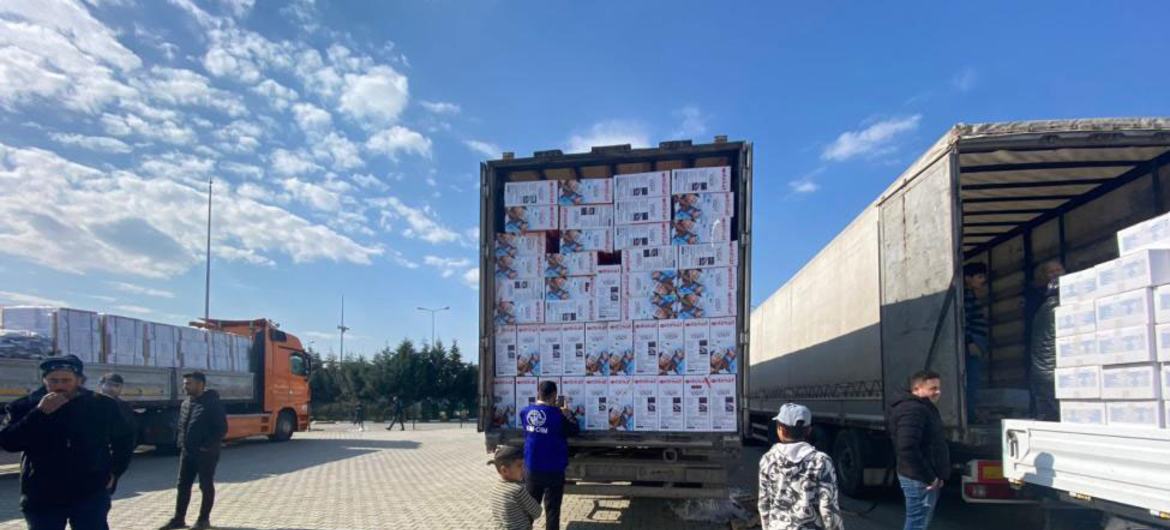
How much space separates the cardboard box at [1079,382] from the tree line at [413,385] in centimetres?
4265

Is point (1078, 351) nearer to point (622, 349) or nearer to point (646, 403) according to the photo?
point (646, 403)

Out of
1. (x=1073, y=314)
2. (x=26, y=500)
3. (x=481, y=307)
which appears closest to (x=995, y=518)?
(x=1073, y=314)

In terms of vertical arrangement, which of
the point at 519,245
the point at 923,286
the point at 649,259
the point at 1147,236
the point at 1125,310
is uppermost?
the point at 519,245

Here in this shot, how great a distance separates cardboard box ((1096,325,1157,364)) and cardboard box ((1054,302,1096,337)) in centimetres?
13

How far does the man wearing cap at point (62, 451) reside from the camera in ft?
14.3

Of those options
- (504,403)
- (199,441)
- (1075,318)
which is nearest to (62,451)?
(199,441)

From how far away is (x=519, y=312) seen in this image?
6832 mm

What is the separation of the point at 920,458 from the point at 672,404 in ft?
6.82

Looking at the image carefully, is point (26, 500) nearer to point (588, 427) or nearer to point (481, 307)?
point (481, 307)

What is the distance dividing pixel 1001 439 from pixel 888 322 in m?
2.19

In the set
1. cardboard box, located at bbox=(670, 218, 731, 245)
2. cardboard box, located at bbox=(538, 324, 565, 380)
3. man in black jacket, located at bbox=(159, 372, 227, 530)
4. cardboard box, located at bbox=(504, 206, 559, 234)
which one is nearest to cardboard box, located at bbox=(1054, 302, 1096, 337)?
cardboard box, located at bbox=(670, 218, 731, 245)

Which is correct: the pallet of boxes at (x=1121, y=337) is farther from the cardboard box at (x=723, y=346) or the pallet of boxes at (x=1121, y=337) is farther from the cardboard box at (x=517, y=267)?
the cardboard box at (x=517, y=267)

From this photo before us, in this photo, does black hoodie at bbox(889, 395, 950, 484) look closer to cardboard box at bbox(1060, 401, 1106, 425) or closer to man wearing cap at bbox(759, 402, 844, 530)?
cardboard box at bbox(1060, 401, 1106, 425)

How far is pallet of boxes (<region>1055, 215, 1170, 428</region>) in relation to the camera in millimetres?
3844
